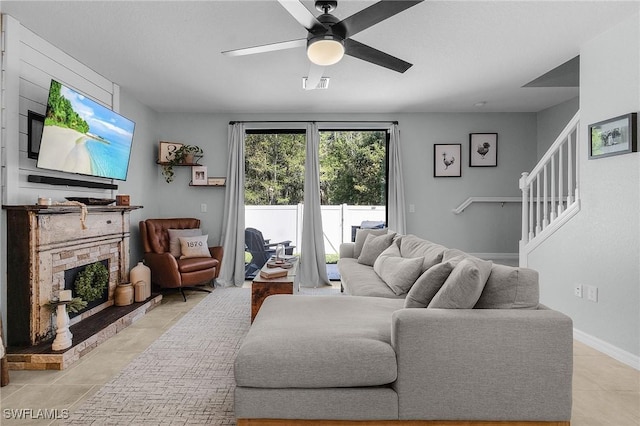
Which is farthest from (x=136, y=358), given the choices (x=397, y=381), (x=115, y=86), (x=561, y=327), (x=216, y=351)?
(x=115, y=86)

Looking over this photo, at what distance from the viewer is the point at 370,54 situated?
230cm

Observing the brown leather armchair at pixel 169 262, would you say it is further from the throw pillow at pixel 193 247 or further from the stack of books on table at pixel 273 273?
the stack of books on table at pixel 273 273

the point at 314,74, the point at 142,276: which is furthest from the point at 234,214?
the point at 314,74

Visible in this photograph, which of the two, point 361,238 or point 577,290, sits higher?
point 361,238

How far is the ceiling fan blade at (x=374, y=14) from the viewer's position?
171 cm

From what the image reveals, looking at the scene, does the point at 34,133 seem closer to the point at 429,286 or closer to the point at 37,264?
the point at 37,264

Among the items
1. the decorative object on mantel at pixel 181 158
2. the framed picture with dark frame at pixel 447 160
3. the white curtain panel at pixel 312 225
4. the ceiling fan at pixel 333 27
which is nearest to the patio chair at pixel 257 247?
the white curtain panel at pixel 312 225

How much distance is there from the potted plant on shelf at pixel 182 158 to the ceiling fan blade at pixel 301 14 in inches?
133

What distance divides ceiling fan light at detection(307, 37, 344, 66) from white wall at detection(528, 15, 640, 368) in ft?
7.29

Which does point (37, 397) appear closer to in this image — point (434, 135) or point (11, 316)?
point (11, 316)

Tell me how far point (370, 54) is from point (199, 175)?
348cm

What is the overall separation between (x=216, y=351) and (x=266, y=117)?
3447 millimetres

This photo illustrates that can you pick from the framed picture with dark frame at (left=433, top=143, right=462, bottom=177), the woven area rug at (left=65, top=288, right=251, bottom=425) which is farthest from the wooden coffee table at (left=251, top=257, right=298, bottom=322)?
the framed picture with dark frame at (left=433, top=143, right=462, bottom=177)

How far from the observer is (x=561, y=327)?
152 centimetres
